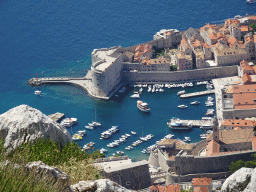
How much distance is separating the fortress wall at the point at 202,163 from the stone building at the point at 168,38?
45493 millimetres

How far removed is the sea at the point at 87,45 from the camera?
78250 mm

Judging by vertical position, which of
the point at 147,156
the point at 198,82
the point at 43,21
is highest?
the point at 43,21

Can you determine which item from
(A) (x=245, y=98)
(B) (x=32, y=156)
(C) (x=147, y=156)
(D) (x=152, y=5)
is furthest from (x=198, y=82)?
(B) (x=32, y=156)

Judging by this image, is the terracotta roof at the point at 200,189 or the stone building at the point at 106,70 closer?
the terracotta roof at the point at 200,189

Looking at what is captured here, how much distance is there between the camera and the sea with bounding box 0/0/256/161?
3081 inches

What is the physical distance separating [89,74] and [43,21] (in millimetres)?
35596

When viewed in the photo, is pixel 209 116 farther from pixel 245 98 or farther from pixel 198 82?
pixel 198 82

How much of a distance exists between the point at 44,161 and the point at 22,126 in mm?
1756

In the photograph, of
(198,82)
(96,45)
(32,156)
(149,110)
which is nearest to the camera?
(32,156)

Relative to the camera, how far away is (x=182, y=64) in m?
90.2

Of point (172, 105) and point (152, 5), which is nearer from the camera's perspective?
point (172, 105)

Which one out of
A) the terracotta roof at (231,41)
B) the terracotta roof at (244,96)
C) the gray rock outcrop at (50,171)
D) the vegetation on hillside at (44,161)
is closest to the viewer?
the vegetation on hillside at (44,161)

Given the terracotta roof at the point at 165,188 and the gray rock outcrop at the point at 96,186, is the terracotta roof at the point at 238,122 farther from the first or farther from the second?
the gray rock outcrop at the point at 96,186

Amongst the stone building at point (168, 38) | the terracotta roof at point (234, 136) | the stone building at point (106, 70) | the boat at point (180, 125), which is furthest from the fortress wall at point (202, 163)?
the stone building at point (168, 38)
